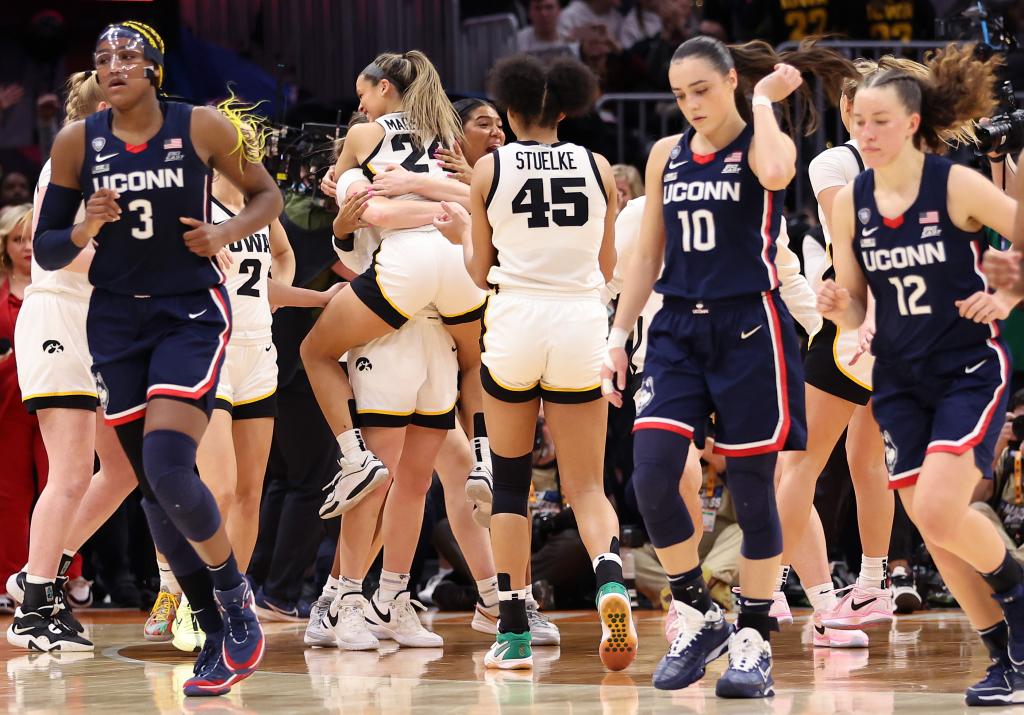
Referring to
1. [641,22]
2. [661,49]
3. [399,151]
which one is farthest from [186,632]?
[641,22]

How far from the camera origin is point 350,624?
19.0 feet

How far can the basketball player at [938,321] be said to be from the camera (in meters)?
4.10

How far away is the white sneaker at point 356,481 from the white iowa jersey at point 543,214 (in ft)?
3.34

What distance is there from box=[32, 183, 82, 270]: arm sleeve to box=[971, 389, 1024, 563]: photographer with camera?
4798mm

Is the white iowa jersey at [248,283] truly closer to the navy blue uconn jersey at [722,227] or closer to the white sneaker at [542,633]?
the white sneaker at [542,633]

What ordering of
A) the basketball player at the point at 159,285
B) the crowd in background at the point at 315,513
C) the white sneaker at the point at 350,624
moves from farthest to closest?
the crowd in background at the point at 315,513 < the white sneaker at the point at 350,624 < the basketball player at the point at 159,285

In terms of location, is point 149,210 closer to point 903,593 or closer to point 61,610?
point 61,610

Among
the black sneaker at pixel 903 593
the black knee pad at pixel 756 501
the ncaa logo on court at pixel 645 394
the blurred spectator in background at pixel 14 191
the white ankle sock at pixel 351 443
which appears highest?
the blurred spectator in background at pixel 14 191

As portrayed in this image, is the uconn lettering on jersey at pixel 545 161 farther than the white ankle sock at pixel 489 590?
No

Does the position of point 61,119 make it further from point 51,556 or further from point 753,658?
point 753,658

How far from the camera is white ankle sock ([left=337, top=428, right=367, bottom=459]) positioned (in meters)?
5.83

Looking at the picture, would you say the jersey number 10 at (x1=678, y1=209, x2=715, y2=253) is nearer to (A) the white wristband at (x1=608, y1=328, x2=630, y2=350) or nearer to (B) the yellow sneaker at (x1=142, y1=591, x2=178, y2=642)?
(A) the white wristband at (x1=608, y1=328, x2=630, y2=350)

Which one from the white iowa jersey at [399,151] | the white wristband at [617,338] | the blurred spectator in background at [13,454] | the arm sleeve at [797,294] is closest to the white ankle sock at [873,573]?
the arm sleeve at [797,294]

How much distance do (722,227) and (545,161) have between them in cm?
84
